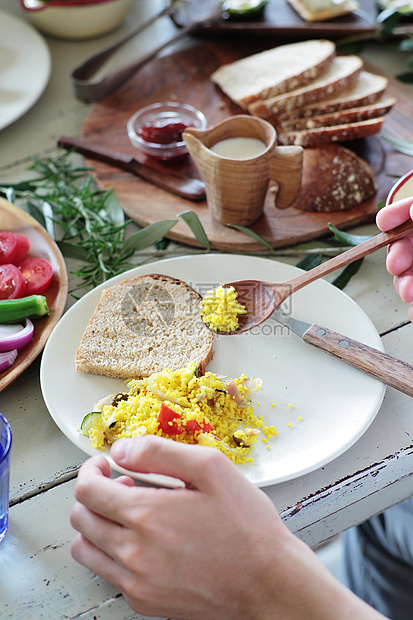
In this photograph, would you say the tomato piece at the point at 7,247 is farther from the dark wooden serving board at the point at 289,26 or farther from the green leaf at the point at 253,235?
the dark wooden serving board at the point at 289,26

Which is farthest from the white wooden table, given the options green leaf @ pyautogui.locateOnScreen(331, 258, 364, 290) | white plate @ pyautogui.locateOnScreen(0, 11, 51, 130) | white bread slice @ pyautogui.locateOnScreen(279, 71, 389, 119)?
white plate @ pyautogui.locateOnScreen(0, 11, 51, 130)

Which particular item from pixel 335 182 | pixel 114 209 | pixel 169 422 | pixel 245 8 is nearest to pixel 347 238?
pixel 335 182

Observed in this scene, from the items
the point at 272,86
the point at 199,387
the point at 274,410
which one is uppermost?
the point at 272,86

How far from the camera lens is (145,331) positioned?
1.45 metres

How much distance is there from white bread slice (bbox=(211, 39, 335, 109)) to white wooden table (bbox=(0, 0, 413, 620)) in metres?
0.86

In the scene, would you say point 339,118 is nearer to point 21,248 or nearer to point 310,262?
point 310,262

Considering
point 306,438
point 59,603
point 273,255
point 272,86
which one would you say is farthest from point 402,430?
point 272,86

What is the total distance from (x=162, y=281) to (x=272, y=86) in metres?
0.98

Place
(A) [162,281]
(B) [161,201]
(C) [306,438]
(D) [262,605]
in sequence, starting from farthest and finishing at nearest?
(B) [161,201], (A) [162,281], (C) [306,438], (D) [262,605]

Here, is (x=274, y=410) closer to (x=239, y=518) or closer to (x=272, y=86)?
(x=239, y=518)

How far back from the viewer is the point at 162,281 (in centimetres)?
153

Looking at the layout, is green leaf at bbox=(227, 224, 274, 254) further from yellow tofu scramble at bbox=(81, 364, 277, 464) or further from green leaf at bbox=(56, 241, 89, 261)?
yellow tofu scramble at bbox=(81, 364, 277, 464)

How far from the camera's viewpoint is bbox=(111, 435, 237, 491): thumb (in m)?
0.94

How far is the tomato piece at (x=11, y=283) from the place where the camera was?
1.47 m
